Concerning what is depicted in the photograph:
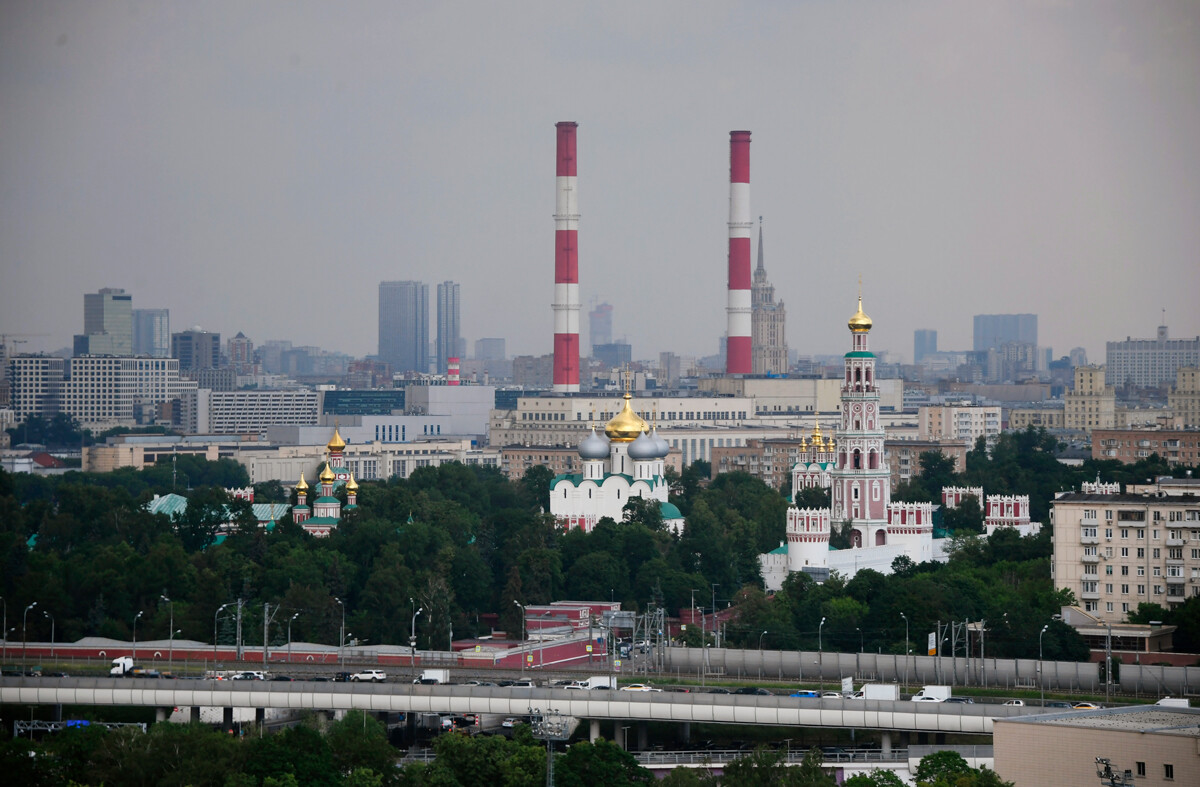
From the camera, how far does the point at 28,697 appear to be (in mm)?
45594

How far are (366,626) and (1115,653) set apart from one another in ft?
58.5

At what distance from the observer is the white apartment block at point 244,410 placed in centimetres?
15562

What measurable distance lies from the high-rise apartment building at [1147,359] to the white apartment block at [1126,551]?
118837 mm

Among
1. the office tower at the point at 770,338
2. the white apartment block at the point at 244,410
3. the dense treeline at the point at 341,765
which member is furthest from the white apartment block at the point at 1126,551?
the office tower at the point at 770,338

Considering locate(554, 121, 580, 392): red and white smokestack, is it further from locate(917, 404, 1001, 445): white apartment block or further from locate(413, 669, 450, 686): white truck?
locate(413, 669, 450, 686): white truck

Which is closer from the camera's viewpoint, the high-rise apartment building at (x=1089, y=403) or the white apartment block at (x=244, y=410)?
the high-rise apartment building at (x=1089, y=403)

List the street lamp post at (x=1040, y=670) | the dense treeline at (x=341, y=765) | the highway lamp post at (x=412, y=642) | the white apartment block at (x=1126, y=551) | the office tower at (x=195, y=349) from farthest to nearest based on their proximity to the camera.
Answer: the office tower at (x=195, y=349) → the white apartment block at (x=1126, y=551) → the highway lamp post at (x=412, y=642) → the street lamp post at (x=1040, y=670) → the dense treeline at (x=341, y=765)

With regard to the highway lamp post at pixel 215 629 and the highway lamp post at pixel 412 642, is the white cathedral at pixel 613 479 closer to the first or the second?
the highway lamp post at pixel 412 642

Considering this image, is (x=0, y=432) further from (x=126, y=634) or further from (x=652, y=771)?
(x=652, y=771)

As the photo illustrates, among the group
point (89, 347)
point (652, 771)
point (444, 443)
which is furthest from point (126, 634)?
point (89, 347)

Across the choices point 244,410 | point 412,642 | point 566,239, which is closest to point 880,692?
point 412,642

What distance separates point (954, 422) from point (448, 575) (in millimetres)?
73605

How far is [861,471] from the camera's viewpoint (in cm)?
6769

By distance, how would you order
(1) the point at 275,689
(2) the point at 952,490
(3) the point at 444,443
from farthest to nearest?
(3) the point at 444,443 < (2) the point at 952,490 < (1) the point at 275,689
